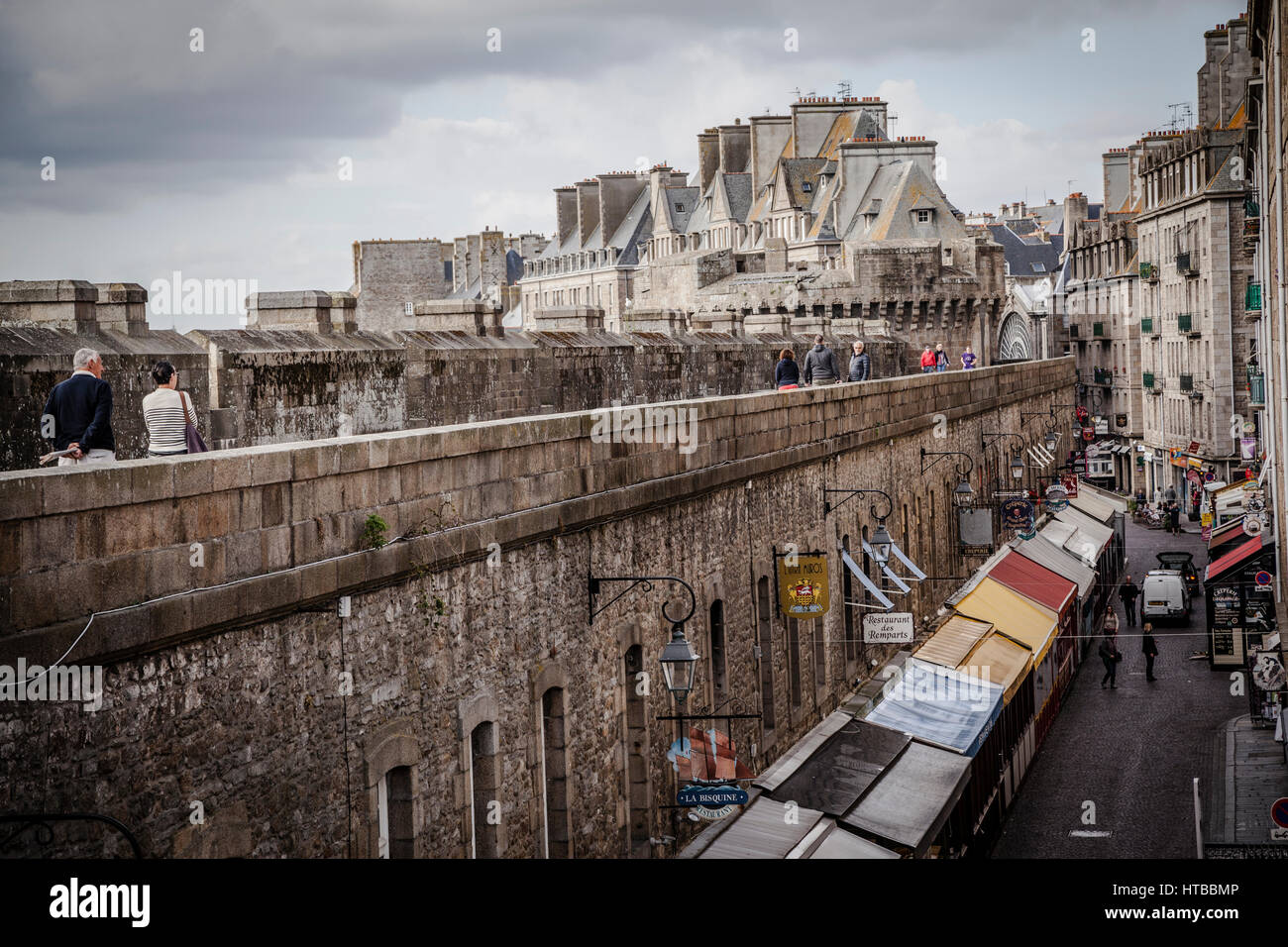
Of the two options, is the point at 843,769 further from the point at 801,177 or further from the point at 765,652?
the point at 801,177

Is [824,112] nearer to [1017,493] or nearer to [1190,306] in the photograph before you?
[1190,306]

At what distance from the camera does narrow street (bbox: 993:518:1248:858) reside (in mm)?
17750

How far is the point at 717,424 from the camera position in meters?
14.1

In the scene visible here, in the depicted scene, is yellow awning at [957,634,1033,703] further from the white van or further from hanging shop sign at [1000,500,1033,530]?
the white van

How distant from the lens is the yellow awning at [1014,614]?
75.3 ft

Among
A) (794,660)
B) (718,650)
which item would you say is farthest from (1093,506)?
(718,650)

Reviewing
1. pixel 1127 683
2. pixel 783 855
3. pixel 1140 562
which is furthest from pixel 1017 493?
pixel 783 855

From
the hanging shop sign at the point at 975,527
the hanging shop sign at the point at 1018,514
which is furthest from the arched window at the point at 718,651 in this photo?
the hanging shop sign at the point at 1018,514

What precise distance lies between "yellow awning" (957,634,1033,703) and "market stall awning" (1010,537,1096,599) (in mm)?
7378

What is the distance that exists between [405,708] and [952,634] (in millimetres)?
14275

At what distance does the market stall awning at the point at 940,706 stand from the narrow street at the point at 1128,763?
1665mm

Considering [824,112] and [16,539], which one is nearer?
[16,539]

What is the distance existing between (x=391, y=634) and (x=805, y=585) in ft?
24.6

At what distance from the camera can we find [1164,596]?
33.6 m
